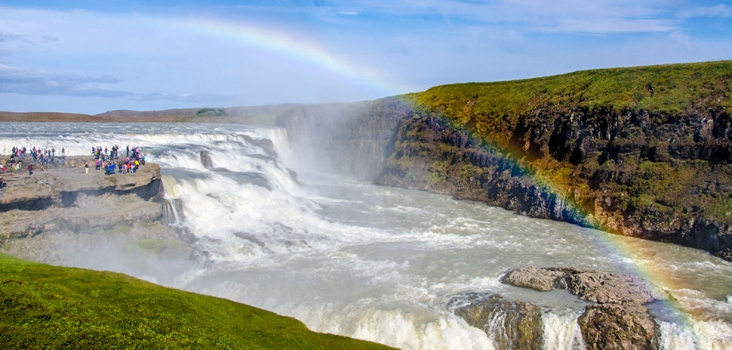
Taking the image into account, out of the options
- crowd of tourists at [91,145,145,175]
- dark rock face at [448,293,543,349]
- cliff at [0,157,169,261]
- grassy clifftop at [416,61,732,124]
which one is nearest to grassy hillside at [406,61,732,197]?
grassy clifftop at [416,61,732,124]

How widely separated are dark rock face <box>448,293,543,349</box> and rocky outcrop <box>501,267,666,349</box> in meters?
1.60

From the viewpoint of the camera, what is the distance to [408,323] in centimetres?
1722

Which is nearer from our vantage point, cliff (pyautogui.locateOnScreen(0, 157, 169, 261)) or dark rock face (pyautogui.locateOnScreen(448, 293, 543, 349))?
dark rock face (pyautogui.locateOnScreen(448, 293, 543, 349))

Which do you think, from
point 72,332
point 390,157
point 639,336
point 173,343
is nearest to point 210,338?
point 173,343

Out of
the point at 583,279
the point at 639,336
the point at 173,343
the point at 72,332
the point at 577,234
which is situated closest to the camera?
the point at 72,332

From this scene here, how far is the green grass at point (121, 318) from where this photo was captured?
30.5 feet

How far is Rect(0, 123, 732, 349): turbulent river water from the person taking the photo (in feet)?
56.8

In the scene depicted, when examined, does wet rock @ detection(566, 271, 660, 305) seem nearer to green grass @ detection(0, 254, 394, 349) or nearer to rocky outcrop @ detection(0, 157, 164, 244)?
green grass @ detection(0, 254, 394, 349)

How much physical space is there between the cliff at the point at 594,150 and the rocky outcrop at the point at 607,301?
11.2 meters

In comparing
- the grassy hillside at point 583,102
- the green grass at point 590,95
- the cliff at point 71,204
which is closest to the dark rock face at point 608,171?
the grassy hillside at point 583,102

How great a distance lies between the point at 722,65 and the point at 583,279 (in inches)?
1057

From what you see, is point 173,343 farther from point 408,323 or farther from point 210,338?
point 408,323

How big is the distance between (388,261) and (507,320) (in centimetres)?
795

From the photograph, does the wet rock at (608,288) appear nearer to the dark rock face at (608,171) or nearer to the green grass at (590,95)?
the dark rock face at (608,171)
